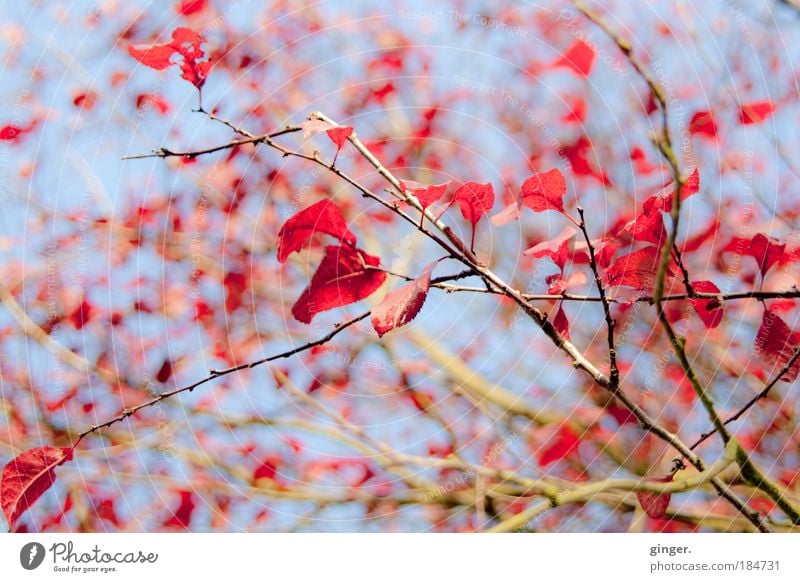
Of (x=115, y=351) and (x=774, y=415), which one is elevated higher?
(x=115, y=351)

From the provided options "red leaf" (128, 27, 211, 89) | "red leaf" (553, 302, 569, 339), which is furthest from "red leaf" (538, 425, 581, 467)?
"red leaf" (128, 27, 211, 89)

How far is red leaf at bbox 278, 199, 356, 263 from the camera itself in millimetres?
886

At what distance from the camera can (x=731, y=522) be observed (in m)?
1.54

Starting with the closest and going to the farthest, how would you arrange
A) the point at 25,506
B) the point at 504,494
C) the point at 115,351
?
the point at 25,506
the point at 504,494
the point at 115,351

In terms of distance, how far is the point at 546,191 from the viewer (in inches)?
38.1

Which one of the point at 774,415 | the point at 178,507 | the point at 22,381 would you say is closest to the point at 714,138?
the point at 774,415

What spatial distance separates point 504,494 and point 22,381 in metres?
1.21

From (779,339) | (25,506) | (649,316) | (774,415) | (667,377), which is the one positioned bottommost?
(25,506)

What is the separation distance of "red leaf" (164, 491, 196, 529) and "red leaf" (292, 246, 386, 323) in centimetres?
106

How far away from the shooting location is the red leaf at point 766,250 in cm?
99

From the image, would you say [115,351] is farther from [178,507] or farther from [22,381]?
[178,507]

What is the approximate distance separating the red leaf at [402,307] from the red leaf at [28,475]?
518mm
